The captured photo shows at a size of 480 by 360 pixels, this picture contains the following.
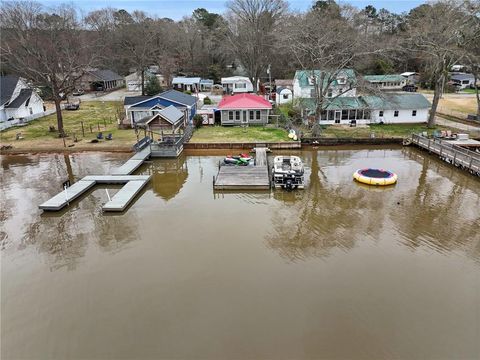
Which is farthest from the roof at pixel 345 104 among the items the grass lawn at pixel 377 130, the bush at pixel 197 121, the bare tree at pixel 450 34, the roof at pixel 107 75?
the roof at pixel 107 75

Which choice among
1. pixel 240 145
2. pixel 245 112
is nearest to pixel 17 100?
pixel 245 112

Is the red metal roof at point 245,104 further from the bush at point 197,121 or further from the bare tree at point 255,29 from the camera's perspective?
the bare tree at point 255,29

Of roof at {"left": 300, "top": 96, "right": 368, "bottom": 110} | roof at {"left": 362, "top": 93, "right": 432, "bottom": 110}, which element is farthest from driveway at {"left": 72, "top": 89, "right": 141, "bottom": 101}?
roof at {"left": 362, "top": 93, "right": 432, "bottom": 110}

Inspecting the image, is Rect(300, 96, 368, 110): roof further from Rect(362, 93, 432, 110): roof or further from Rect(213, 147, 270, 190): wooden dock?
Rect(213, 147, 270, 190): wooden dock

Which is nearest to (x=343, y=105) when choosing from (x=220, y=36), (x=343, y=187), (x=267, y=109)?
(x=267, y=109)

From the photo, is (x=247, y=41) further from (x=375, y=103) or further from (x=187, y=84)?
(x=375, y=103)

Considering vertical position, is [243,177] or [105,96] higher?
[105,96]

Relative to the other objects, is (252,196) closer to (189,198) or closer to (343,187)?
(189,198)
